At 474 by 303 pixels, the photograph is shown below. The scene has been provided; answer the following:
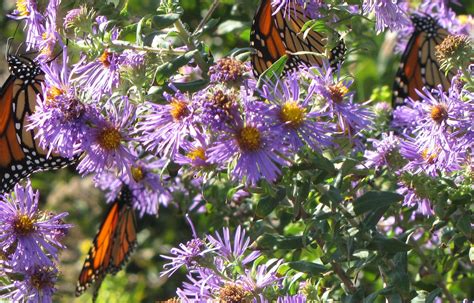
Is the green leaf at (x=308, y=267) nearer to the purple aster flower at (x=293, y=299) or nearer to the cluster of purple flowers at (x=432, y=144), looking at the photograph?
the purple aster flower at (x=293, y=299)

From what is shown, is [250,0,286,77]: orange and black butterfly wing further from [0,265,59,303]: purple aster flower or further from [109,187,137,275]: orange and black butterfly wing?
[109,187,137,275]: orange and black butterfly wing

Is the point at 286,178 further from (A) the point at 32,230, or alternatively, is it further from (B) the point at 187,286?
(A) the point at 32,230

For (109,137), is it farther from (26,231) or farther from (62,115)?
(26,231)

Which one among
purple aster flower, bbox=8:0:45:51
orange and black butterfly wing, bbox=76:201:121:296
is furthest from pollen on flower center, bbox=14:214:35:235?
orange and black butterfly wing, bbox=76:201:121:296

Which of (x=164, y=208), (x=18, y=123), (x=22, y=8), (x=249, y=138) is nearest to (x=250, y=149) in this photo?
(x=249, y=138)

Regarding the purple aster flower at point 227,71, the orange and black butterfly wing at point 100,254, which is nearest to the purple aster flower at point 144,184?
the orange and black butterfly wing at point 100,254

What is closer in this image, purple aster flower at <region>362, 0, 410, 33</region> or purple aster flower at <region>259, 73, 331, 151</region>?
purple aster flower at <region>259, 73, 331, 151</region>

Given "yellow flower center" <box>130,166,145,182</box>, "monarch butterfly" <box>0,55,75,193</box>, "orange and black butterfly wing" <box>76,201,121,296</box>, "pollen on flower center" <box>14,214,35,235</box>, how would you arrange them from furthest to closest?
1. "orange and black butterfly wing" <box>76,201,121,296</box>
2. "yellow flower center" <box>130,166,145,182</box>
3. "monarch butterfly" <box>0,55,75,193</box>
4. "pollen on flower center" <box>14,214,35,235</box>
